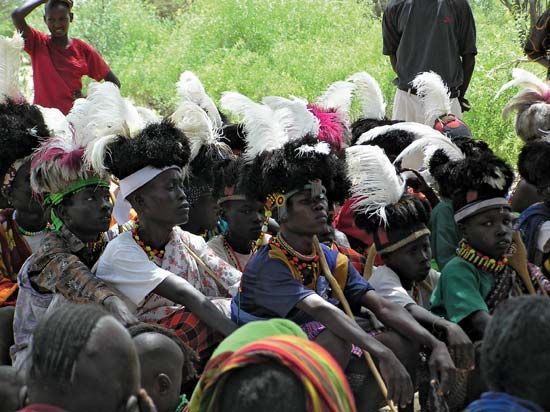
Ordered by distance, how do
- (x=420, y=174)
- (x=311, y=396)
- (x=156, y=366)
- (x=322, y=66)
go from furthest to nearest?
(x=322, y=66), (x=420, y=174), (x=156, y=366), (x=311, y=396)

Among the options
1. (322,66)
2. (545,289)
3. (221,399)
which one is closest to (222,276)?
(545,289)

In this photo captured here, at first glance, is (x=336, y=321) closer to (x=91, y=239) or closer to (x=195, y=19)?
(x=91, y=239)

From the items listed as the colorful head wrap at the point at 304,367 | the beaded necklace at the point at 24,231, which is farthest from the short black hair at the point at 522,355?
the beaded necklace at the point at 24,231

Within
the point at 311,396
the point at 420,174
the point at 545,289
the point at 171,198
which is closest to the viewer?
the point at 311,396

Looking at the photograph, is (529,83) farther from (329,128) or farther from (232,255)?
(232,255)

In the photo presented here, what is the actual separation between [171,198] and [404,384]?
Result: 149 cm

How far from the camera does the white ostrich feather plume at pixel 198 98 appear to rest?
20.3 feet

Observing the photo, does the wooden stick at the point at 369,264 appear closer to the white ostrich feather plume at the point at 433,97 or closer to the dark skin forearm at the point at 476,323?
the dark skin forearm at the point at 476,323

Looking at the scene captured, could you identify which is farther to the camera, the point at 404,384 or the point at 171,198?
the point at 171,198

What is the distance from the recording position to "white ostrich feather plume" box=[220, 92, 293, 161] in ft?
16.4

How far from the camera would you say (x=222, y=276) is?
5.22 metres

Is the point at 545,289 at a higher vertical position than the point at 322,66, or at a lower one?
higher

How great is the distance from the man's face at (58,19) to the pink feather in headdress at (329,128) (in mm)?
3721

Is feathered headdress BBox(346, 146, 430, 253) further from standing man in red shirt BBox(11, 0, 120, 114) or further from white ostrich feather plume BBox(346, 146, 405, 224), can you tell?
standing man in red shirt BBox(11, 0, 120, 114)
